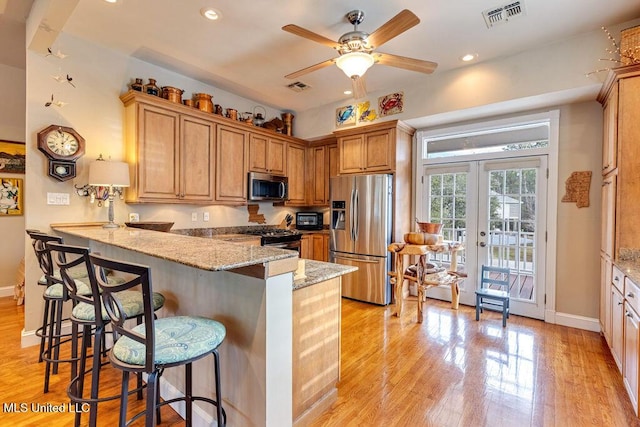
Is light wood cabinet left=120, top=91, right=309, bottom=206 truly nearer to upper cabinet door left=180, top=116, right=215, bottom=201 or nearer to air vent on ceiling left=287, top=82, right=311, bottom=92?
upper cabinet door left=180, top=116, right=215, bottom=201

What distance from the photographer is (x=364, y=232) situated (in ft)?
13.8

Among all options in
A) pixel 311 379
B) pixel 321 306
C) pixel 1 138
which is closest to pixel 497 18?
pixel 321 306

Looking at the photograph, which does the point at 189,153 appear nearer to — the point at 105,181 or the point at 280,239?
the point at 105,181

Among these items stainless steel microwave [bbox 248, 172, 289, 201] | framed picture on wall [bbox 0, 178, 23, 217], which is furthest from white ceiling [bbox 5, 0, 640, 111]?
framed picture on wall [bbox 0, 178, 23, 217]

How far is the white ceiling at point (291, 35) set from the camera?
8.30ft

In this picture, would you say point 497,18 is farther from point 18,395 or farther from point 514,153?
point 18,395

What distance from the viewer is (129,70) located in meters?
3.43

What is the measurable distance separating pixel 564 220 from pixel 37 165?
17.8 ft

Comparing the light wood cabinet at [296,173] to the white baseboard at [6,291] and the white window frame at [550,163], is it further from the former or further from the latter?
the white baseboard at [6,291]

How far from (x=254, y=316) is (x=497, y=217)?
11.7 ft

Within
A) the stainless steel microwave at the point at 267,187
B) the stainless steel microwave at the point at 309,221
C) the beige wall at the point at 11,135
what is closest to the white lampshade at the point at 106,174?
the stainless steel microwave at the point at 267,187

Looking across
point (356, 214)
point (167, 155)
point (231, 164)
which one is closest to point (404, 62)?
point (356, 214)

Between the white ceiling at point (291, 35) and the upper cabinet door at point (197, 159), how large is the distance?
71cm

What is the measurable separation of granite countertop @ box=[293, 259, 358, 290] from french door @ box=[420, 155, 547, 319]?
8.94 feet
